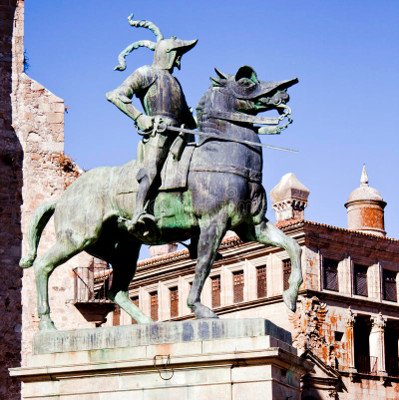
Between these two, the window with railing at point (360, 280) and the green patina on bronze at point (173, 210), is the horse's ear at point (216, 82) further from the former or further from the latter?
the window with railing at point (360, 280)

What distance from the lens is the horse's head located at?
19.1 metres

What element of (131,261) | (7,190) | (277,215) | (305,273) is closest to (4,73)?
(7,190)

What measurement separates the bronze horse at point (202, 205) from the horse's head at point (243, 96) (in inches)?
0.5

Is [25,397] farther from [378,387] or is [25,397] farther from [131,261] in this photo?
[378,387]

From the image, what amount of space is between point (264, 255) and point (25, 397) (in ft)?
156

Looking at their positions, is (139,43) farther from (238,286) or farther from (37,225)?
(238,286)

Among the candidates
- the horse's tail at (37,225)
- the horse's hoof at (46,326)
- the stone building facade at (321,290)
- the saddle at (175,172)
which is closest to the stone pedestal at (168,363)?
the horse's hoof at (46,326)

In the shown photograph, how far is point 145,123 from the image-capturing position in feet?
62.5

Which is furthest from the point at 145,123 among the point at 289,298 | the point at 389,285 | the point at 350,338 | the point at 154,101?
the point at 389,285

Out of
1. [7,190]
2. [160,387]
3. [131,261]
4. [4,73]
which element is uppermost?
[4,73]

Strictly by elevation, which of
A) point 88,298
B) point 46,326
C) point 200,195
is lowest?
point 46,326

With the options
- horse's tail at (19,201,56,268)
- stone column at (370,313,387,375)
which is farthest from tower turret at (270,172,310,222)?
horse's tail at (19,201,56,268)

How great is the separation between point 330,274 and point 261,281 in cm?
297

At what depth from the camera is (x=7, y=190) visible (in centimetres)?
3725
